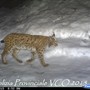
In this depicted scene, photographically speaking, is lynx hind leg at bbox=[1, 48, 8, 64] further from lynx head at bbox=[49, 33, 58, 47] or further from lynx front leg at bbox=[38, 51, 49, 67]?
lynx head at bbox=[49, 33, 58, 47]

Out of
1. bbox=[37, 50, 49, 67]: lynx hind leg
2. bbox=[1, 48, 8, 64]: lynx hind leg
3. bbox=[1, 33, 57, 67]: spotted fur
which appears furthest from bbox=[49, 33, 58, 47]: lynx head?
bbox=[1, 48, 8, 64]: lynx hind leg

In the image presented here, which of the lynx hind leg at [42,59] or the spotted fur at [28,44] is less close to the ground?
the spotted fur at [28,44]

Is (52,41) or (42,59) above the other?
(52,41)


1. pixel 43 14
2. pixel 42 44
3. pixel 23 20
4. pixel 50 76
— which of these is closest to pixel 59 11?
pixel 43 14

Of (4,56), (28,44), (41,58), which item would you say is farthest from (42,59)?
(4,56)

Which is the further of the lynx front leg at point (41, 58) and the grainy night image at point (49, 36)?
the lynx front leg at point (41, 58)

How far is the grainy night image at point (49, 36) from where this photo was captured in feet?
7.77

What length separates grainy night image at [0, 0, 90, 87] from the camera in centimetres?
237

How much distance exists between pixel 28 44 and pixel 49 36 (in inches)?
10.4

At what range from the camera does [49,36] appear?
2.66 m

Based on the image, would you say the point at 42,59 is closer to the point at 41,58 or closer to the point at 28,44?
the point at 41,58

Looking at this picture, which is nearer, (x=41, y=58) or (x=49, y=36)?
(x=41, y=58)

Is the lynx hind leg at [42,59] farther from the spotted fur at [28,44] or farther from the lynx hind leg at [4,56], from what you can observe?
the lynx hind leg at [4,56]

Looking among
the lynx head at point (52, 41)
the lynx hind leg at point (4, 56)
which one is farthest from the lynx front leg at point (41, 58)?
the lynx hind leg at point (4, 56)
